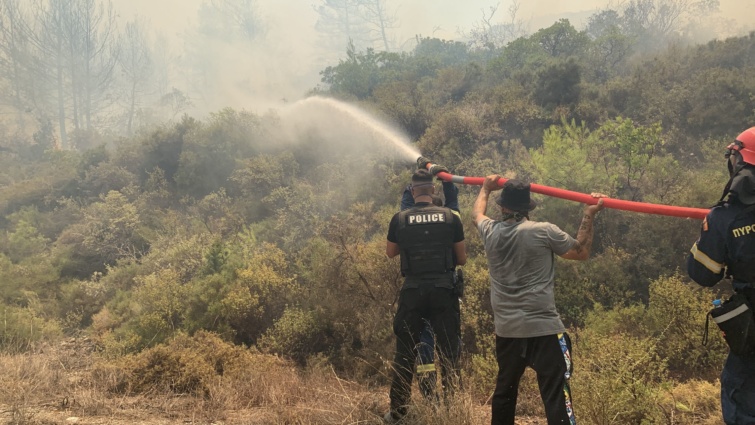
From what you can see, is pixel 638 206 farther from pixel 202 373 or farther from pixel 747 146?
pixel 202 373

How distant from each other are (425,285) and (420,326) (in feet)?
1.18

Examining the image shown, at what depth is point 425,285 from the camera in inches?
136

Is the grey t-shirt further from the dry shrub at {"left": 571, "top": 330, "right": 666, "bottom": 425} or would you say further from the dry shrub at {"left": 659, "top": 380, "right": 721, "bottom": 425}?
the dry shrub at {"left": 659, "top": 380, "right": 721, "bottom": 425}

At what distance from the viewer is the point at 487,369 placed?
13.7 feet

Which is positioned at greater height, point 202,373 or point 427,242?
point 427,242

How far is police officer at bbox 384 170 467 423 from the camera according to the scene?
3.44m

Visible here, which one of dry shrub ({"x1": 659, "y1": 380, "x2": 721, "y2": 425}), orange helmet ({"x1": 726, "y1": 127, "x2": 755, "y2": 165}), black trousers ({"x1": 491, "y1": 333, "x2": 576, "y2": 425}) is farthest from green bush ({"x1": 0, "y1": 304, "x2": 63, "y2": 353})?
orange helmet ({"x1": 726, "y1": 127, "x2": 755, "y2": 165})

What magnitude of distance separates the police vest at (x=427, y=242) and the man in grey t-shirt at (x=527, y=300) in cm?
64

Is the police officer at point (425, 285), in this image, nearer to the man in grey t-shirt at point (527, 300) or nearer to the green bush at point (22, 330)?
the man in grey t-shirt at point (527, 300)

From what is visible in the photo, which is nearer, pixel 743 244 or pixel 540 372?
pixel 743 244

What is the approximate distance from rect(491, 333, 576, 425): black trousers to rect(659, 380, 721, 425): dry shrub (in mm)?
1341

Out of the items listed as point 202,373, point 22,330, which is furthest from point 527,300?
point 22,330

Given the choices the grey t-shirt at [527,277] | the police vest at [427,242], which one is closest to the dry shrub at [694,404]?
the grey t-shirt at [527,277]

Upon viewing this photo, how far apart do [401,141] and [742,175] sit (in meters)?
10.1
